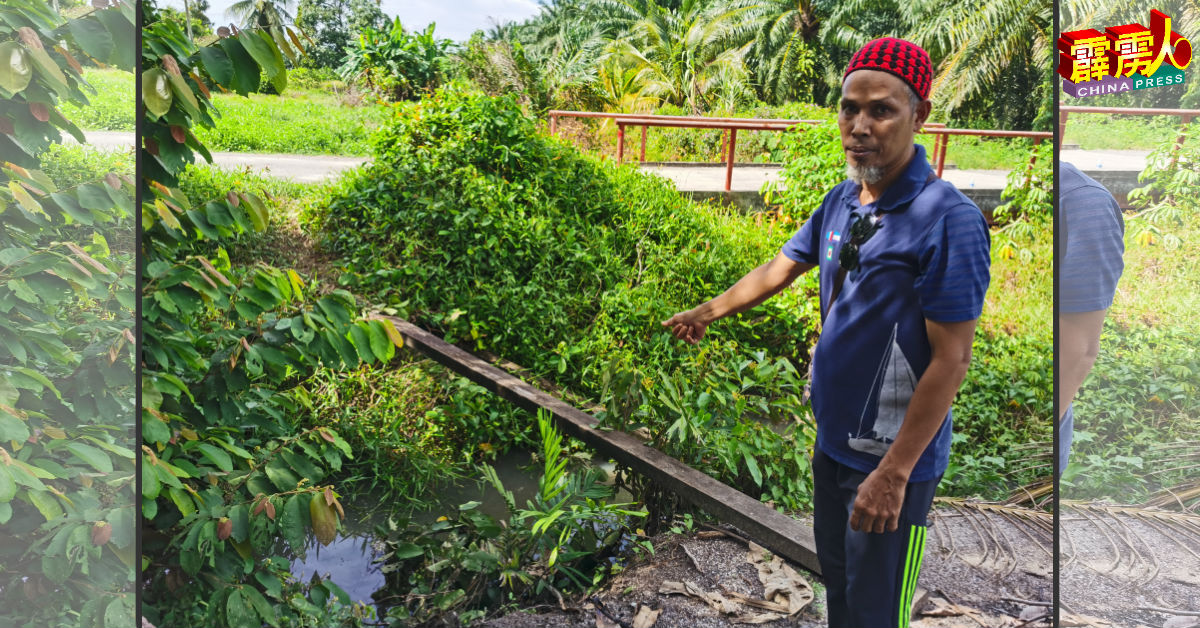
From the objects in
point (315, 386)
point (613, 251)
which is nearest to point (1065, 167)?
point (613, 251)

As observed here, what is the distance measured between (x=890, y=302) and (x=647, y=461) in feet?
2.61

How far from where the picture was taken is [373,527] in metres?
2.05

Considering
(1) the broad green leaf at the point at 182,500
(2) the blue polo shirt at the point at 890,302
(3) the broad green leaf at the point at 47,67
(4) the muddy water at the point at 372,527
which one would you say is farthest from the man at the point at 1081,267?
(3) the broad green leaf at the point at 47,67

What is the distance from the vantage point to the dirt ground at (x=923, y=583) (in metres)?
1.70

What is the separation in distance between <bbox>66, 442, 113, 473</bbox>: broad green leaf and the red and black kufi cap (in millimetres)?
1808

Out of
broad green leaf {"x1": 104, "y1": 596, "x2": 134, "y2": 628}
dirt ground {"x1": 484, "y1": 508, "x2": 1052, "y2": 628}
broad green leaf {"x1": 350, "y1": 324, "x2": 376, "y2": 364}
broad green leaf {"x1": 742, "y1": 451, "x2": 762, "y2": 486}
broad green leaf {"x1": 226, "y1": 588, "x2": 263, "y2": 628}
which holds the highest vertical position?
broad green leaf {"x1": 350, "y1": 324, "x2": 376, "y2": 364}

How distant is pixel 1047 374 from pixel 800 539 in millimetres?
1030

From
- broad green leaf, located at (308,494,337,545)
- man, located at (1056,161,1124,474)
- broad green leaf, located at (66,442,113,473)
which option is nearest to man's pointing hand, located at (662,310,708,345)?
man, located at (1056,161,1124,474)

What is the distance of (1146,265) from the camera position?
1.84 meters

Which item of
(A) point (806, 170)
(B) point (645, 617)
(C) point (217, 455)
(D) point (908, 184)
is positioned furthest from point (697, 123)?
(C) point (217, 455)

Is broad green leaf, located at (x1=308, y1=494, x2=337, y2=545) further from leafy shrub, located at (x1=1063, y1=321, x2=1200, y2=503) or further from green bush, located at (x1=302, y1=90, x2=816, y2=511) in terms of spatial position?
leafy shrub, located at (x1=1063, y1=321, x2=1200, y2=503)

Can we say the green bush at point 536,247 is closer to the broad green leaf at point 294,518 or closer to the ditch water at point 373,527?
the ditch water at point 373,527

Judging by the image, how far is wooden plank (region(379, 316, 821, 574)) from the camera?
176 centimetres

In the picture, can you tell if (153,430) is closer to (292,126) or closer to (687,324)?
(292,126)
